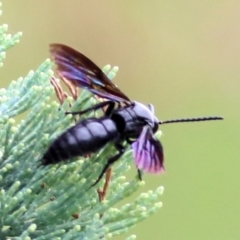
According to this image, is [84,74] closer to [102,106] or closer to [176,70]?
[102,106]

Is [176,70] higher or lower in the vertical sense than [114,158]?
higher

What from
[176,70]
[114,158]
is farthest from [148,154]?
[176,70]

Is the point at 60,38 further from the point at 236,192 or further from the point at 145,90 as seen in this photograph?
the point at 236,192

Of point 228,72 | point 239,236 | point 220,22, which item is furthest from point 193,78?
point 239,236

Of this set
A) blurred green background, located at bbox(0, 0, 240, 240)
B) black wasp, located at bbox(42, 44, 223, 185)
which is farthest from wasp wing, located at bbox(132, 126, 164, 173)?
blurred green background, located at bbox(0, 0, 240, 240)

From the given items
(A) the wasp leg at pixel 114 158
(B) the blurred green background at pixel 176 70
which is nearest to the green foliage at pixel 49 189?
(A) the wasp leg at pixel 114 158

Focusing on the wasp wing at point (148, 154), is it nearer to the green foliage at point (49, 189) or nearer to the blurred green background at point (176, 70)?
the green foliage at point (49, 189)
